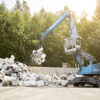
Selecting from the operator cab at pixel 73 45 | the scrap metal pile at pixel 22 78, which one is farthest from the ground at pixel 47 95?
the operator cab at pixel 73 45

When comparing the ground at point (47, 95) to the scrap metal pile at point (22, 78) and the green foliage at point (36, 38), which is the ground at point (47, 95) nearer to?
the scrap metal pile at point (22, 78)

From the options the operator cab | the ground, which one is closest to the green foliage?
the operator cab

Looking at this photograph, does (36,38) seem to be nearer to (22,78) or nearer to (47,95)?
(22,78)

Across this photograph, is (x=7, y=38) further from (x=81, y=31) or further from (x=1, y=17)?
(x=81, y=31)

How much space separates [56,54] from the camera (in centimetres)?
3781

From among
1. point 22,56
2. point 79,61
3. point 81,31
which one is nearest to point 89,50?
point 81,31

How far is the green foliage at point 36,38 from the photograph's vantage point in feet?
108

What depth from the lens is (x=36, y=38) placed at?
3875 cm

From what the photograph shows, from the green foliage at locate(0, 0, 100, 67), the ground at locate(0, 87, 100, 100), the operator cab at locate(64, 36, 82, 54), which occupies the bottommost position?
the ground at locate(0, 87, 100, 100)

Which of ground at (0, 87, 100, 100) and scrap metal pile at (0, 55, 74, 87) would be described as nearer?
ground at (0, 87, 100, 100)

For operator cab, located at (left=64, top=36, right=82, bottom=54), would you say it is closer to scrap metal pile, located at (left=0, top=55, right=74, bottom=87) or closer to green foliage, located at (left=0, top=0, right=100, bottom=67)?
scrap metal pile, located at (left=0, top=55, right=74, bottom=87)

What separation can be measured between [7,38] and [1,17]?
365 centimetres

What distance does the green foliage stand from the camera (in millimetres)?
32938

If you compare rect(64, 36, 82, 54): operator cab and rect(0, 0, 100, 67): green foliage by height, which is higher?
rect(0, 0, 100, 67): green foliage
